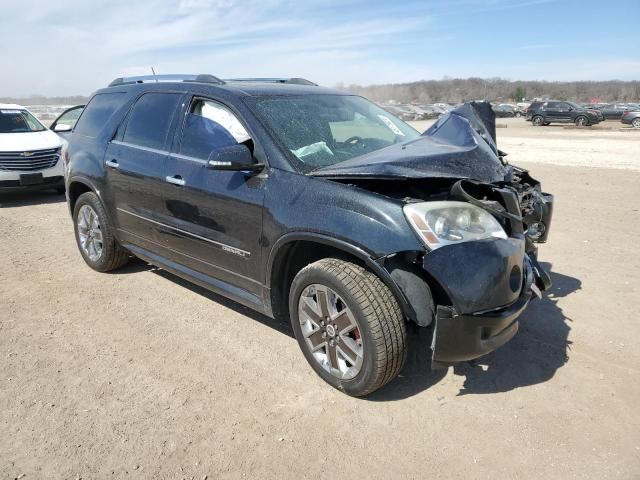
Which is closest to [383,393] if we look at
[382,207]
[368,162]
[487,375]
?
[487,375]

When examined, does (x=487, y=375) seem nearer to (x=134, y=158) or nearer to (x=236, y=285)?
(x=236, y=285)

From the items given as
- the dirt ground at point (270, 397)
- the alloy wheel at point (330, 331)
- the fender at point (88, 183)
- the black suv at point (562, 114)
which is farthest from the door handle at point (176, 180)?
the black suv at point (562, 114)

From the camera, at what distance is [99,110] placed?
5.16m

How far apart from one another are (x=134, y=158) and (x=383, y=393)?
286 cm

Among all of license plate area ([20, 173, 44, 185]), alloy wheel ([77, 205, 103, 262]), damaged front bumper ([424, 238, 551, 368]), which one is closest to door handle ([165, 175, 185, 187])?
alloy wheel ([77, 205, 103, 262])

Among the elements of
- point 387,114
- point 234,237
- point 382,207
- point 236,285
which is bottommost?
point 236,285

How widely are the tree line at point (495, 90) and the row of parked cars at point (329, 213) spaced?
110 m

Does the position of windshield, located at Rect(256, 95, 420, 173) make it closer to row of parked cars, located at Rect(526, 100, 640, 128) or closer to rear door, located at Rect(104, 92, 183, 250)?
rear door, located at Rect(104, 92, 183, 250)

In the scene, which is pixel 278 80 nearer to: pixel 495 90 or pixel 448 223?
pixel 448 223

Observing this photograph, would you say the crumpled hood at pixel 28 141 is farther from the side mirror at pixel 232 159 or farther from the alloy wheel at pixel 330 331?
the alloy wheel at pixel 330 331

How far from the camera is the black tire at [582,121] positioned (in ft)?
115

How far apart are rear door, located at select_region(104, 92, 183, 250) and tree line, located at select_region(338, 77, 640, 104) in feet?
360

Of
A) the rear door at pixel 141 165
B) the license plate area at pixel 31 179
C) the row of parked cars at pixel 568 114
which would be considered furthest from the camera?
the row of parked cars at pixel 568 114

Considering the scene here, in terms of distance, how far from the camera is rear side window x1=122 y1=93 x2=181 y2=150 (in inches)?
165
